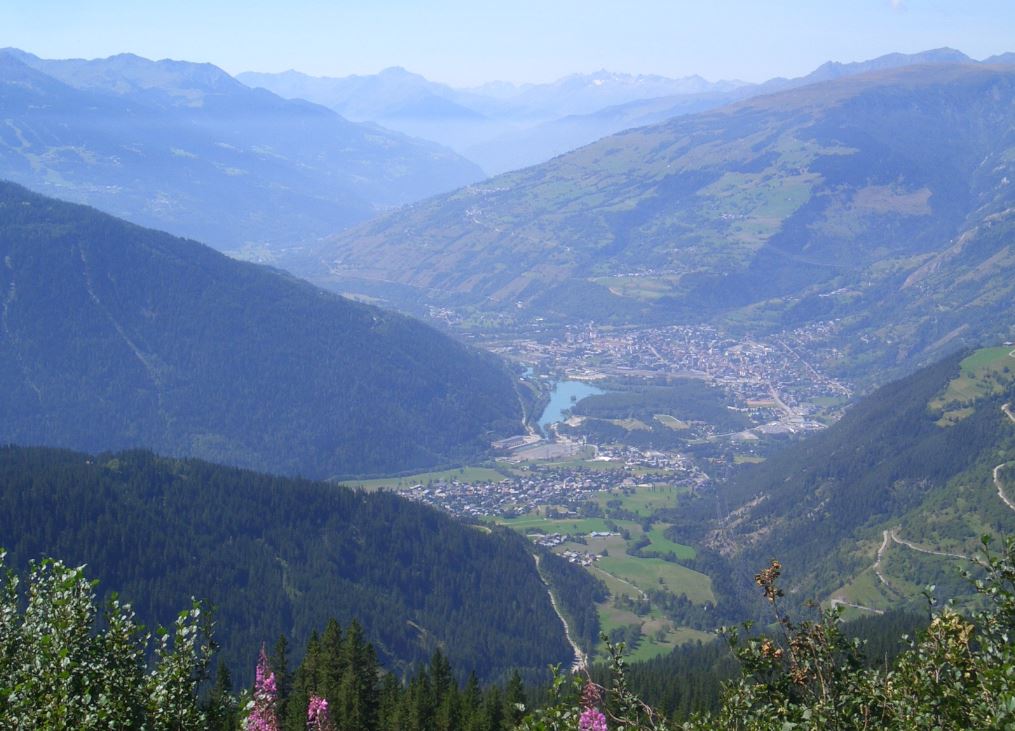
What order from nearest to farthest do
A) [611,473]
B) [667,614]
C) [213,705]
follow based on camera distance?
[213,705] → [667,614] → [611,473]

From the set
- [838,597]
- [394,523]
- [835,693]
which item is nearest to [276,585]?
[394,523]

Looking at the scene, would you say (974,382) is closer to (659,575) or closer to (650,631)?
(659,575)

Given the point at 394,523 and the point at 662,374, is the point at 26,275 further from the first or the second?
the point at 662,374

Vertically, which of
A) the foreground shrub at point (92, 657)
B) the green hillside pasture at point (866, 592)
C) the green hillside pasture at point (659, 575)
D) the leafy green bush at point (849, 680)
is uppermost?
the leafy green bush at point (849, 680)

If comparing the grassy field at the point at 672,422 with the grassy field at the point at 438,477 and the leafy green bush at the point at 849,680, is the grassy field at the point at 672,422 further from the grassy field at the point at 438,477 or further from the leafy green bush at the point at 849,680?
the leafy green bush at the point at 849,680

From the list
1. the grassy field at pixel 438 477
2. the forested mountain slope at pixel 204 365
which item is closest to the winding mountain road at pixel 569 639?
the grassy field at pixel 438 477

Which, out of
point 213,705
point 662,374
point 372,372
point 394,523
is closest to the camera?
point 213,705
